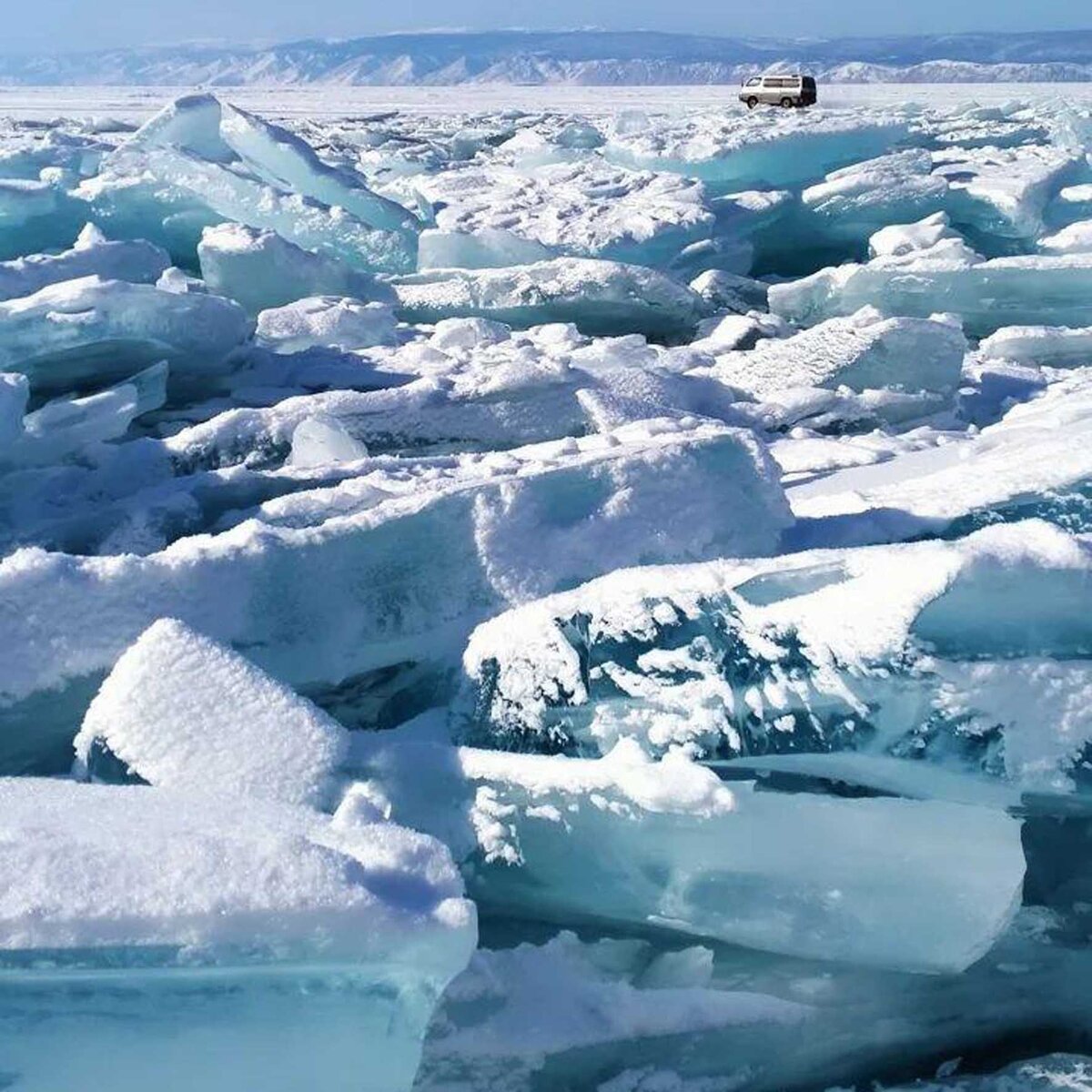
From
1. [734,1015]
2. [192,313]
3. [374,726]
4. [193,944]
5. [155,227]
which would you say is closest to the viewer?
[193,944]

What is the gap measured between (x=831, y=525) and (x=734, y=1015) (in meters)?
1.09

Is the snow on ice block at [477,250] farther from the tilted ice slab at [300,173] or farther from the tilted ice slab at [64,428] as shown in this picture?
the tilted ice slab at [64,428]

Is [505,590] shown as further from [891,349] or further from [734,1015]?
[891,349]

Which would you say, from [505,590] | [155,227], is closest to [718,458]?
[505,590]

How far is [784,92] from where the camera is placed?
20250mm

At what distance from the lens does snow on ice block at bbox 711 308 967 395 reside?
3.99 metres

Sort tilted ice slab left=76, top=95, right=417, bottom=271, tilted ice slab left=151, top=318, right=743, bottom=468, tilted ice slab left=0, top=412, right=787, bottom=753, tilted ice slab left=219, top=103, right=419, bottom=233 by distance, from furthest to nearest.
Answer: tilted ice slab left=219, top=103, right=419, bottom=233, tilted ice slab left=76, top=95, right=417, bottom=271, tilted ice slab left=151, top=318, right=743, bottom=468, tilted ice slab left=0, top=412, right=787, bottom=753

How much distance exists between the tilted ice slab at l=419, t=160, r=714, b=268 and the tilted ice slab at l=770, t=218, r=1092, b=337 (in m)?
1.25

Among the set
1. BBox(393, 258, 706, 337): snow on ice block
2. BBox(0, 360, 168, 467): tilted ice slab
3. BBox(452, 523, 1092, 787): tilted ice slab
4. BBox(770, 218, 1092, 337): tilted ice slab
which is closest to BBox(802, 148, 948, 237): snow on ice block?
BBox(770, 218, 1092, 337): tilted ice slab

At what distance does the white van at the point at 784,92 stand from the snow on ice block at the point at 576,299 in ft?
52.9

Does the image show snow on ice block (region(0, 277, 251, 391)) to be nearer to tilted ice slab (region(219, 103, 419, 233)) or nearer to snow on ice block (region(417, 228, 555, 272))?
snow on ice block (region(417, 228, 555, 272))

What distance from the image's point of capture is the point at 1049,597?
5.00 ft

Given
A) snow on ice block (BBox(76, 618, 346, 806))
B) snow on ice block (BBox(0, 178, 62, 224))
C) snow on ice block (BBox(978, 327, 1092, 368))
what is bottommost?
snow on ice block (BBox(978, 327, 1092, 368))

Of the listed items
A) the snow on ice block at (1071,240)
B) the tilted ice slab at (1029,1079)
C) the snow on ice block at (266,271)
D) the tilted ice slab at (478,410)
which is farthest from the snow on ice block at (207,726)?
the snow on ice block at (1071,240)
